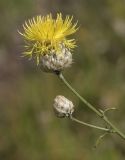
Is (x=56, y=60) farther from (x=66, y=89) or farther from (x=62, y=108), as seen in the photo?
(x=66, y=89)

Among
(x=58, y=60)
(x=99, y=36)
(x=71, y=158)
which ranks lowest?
(x=71, y=158)

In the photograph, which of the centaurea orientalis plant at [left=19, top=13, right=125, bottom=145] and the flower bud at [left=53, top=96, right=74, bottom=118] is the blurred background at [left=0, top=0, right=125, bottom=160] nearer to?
the flower bud at [left=53, top=96, right=74, bottom=118]

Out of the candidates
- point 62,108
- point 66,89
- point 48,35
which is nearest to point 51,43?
point 48,35

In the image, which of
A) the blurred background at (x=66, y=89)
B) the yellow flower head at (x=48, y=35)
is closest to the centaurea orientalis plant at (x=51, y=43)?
the yellow flower head at (x=48, y=35)

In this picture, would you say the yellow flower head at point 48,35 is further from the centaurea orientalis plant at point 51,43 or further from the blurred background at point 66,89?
the blurred background at point 66,89

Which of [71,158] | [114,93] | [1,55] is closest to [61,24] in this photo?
[71,158]

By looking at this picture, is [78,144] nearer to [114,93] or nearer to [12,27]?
[114,93]

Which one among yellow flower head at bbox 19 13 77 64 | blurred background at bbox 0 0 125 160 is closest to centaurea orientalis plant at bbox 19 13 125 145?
yellow flower head at bbox 19 13 77 64
